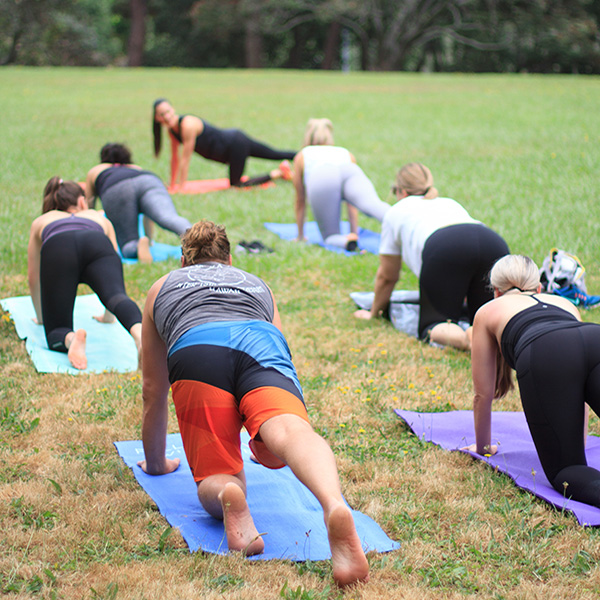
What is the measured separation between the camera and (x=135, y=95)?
2286 centimetres

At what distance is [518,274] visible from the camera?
3.50 metres

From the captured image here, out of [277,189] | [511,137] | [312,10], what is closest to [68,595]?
[277,189]

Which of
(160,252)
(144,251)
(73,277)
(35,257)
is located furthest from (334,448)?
(160,252)

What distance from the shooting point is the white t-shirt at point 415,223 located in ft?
17.2

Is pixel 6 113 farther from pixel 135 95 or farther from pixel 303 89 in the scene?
pixel 303 89

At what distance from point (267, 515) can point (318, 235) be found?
19.1ft

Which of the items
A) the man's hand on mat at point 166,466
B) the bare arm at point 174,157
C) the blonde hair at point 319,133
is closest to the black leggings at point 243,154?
the bare arm at point 174,157

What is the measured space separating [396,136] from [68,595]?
14360 mm

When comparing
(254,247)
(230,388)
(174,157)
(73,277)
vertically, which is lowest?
(254,247)

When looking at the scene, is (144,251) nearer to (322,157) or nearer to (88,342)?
(88,342)

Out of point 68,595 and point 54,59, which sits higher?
point 54,59

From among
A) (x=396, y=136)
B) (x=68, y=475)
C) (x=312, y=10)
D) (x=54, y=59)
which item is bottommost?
(x=68, y=475)

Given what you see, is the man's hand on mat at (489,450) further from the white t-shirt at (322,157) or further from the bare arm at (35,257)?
the white t-shirt at (322,157)

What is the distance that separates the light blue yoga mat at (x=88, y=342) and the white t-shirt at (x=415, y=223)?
2054 mm
